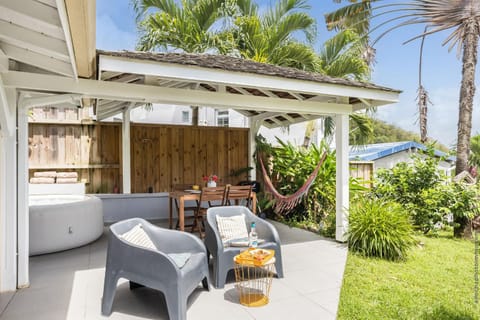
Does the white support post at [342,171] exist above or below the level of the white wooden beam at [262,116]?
below

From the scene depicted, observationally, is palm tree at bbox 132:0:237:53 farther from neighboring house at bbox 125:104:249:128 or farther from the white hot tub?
neighboring house at bbox 125:104:249:128

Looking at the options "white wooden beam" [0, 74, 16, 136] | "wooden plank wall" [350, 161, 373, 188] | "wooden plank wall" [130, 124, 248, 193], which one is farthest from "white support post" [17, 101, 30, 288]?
"wooden plank wall" [350, 161, 373, 188]

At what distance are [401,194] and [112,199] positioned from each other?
6.14m

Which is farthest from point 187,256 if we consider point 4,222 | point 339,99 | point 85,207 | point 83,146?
point 83,146

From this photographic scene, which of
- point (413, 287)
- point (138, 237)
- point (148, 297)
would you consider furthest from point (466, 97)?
point (148, 297)

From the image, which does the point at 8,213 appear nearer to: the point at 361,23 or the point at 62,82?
the point at 62,82

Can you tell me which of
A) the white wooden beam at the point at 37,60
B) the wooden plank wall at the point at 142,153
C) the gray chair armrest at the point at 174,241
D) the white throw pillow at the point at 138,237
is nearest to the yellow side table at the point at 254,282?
the gray chair armrest at the point at 174,241

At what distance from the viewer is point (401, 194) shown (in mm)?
6699

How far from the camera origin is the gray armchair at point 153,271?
Answer: 9.25 ft

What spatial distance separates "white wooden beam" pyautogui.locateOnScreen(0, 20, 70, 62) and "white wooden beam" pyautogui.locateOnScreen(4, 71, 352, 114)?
916 mm

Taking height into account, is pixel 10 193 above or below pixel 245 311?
above

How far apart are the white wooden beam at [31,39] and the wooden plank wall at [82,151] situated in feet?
15.4

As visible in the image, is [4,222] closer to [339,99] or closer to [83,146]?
[83,146]

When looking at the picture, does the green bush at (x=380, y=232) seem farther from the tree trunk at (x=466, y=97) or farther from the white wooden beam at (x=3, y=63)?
the white wooden beam at (x=3, y=63)
